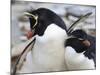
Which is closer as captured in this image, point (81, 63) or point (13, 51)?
point (13, 51)

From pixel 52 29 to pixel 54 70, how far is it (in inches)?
19.0

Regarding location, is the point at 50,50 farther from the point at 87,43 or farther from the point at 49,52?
the point at 87,43

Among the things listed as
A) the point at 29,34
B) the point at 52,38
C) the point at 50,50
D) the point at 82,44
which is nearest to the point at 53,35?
the point at 52,38

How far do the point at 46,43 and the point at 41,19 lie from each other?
0.93 feet

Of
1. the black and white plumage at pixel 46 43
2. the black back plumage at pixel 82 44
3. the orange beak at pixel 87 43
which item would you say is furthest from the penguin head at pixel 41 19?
the orange beak at pixel 87 43

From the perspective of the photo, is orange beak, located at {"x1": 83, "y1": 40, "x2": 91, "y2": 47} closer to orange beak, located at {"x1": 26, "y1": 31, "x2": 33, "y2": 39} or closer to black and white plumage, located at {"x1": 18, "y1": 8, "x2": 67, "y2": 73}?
black and white plumage, located at {"x1": 18, "y1": 8, "x2": 67, "y2": 73}

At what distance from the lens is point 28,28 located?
7.00 ft

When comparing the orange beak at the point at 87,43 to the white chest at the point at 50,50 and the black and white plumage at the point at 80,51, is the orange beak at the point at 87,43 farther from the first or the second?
the white chest at the point at 50,50

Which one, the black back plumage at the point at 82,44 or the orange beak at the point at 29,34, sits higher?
the orange beak at the point at 29,34

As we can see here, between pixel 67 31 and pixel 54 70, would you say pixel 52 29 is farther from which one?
pixel 54 70

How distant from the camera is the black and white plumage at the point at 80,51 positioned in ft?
7.52

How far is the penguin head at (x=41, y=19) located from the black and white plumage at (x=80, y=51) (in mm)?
235

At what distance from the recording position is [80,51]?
2.34 meters

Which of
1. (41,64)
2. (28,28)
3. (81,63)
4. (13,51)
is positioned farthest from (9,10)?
(81,63)
